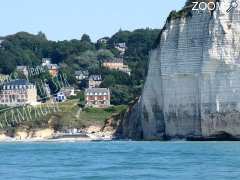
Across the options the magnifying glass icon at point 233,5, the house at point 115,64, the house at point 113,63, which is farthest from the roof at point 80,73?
the magnifying glass icon at point 233,5

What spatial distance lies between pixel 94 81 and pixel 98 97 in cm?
1776

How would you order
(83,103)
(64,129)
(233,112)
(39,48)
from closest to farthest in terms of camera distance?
(233,112) → (64,129) → (83,103) → (39,48)

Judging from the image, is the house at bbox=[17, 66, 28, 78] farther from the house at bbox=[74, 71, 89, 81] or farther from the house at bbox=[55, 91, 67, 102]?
the house at bbox=[55, 91, 67, 102]

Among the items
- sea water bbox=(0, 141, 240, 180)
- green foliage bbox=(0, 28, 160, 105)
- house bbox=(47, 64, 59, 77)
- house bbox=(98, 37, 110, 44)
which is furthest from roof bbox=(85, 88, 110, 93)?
sea water bbox=(0, 141, 240, 180)

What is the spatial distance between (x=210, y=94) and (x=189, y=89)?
214 centimetres

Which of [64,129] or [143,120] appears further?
[64,129]

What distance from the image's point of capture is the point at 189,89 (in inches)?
2736

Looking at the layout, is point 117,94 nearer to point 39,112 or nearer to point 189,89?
point 39,112

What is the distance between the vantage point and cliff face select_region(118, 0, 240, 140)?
66875mm

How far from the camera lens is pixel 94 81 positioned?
130 meters

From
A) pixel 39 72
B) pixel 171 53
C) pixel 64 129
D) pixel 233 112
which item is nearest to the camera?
pixel 233 112

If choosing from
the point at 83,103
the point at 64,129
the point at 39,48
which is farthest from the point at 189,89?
the point at 39,48

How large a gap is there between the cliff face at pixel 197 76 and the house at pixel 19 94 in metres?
39.9

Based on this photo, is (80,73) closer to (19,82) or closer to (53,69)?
(53,69)
